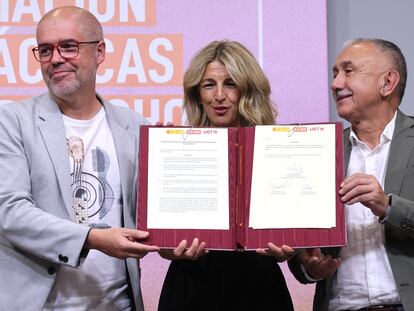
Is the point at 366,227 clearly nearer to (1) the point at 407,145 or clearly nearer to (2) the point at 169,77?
(1) the point at 407,145

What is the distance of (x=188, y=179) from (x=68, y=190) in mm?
347

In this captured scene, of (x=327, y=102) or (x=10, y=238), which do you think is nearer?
(x=10, y=238)

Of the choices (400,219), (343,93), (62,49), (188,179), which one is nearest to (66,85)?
(62,49)

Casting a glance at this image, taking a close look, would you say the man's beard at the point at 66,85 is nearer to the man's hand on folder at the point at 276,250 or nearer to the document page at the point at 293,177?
the document page at the point at 293,177

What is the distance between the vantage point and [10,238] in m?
2.07

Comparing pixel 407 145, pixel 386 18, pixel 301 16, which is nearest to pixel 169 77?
pixel 301 16

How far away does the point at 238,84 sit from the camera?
246cm

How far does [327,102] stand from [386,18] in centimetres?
53

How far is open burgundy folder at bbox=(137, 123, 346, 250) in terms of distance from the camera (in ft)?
6.73

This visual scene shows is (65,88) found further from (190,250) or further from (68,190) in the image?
(190,250)

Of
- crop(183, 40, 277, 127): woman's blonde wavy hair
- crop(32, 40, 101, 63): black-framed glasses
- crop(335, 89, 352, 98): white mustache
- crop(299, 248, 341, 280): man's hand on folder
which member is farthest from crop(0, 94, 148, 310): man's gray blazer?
crop(335, 89, 352, 98): white mustache

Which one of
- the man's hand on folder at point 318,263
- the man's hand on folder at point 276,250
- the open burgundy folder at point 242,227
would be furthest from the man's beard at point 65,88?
the man's hand on folder at point 318,263

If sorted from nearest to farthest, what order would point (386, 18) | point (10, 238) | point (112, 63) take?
point (10, 238), point (112, 63), point (386, 18)

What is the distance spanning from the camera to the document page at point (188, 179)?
2080 mm
